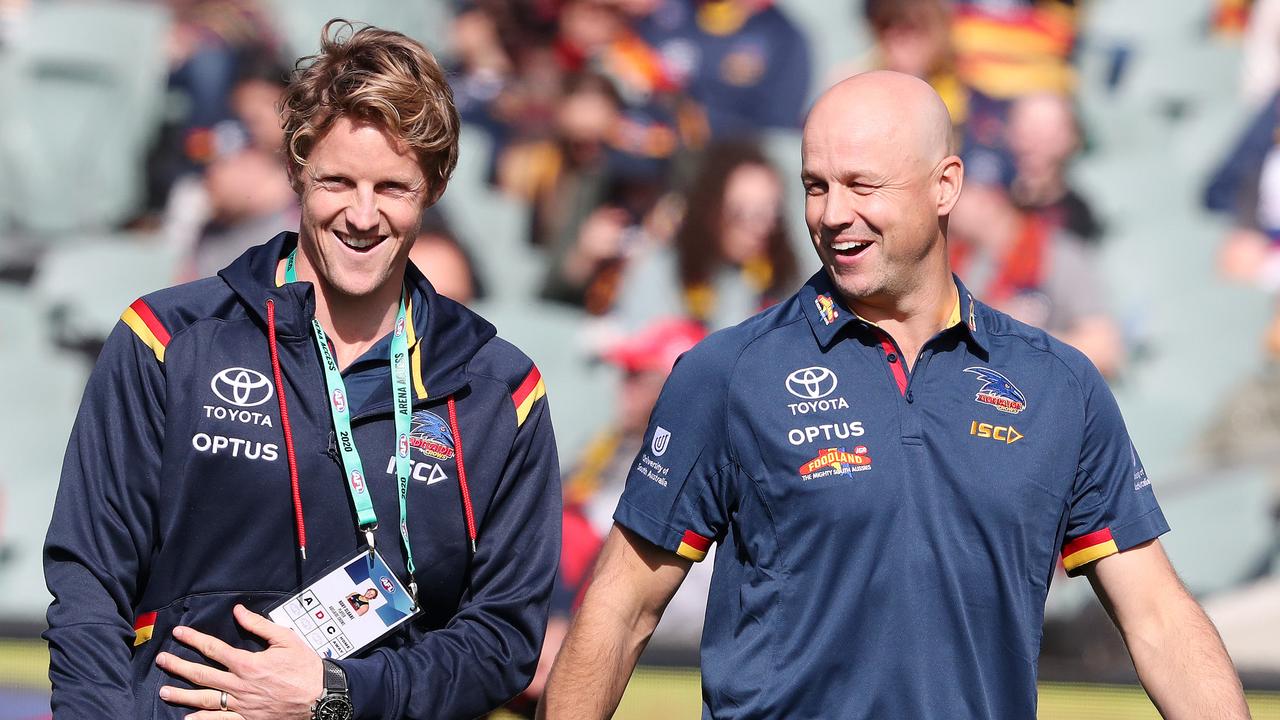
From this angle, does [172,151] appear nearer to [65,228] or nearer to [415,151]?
[65,228]

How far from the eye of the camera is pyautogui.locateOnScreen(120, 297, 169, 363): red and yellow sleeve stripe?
237 centimetres

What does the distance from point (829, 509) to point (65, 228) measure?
16.7ft

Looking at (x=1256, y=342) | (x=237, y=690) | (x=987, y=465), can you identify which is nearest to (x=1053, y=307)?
(x=1256, y=342)

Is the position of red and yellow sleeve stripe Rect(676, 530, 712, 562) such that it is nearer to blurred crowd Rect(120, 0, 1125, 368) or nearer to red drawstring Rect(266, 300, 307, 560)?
red drawstring Rect(266, 300, 307, 560)

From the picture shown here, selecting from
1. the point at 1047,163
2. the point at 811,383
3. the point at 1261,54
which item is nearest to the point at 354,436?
the point at 811,383

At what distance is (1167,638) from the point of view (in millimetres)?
2566

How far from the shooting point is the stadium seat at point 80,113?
6.58 m

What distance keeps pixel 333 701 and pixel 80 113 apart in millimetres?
5133

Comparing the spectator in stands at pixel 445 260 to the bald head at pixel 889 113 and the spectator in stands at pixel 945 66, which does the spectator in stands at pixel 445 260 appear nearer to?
the spectator in stands at pixel 945 66

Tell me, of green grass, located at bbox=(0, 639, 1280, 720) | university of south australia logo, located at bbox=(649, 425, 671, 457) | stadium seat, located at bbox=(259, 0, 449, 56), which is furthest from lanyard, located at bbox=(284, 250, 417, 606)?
stadium seat, located at bbox=(259, 0, 449, 56)

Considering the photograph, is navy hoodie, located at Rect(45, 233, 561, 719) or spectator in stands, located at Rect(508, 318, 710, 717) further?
spectator in stands, located at Rect(508, 318, 710, 717)

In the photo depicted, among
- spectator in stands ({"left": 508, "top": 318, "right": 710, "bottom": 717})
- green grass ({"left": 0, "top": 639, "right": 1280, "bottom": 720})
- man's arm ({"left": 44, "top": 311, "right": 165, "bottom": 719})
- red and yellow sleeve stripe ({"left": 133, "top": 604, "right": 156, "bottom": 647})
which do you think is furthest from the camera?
spectator in stands ({"left": 508, "top": 318, "right": 710, "bottom": 717})

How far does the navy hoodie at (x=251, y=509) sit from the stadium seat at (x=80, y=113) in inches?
174

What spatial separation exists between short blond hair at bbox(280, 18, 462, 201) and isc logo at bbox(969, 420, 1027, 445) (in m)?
0.99
